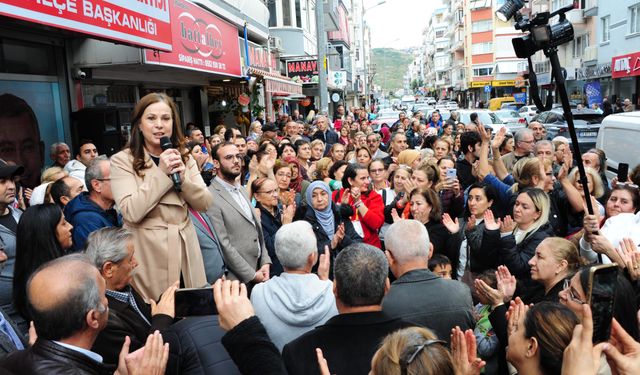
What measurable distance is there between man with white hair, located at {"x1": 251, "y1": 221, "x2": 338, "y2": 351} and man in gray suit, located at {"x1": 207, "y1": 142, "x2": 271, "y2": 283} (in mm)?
1153

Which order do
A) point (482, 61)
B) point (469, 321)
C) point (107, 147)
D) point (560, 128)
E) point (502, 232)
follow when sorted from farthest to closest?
point (482, 61), point (560, 128), point (107, 147), point (502, 232), point (469, 321)

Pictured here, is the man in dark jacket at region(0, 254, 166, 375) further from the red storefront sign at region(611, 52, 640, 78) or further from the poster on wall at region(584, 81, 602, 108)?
the poster on wall at region(584, 81, 602, 108)

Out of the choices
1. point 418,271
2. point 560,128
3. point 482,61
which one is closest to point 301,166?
point 418,271

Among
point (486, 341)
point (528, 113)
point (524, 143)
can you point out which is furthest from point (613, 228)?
point (528, 113)

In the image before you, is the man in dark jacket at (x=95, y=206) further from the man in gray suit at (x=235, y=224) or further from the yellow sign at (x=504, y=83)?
the yellow sign at (x=504, y=83)

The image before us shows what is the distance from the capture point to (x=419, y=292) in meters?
3.25

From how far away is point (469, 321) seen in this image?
324 centimetres

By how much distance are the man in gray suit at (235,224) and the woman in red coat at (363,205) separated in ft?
4.12

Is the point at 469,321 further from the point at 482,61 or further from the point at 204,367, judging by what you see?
the point at 482,61

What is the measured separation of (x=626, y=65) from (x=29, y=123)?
2829 centimetres

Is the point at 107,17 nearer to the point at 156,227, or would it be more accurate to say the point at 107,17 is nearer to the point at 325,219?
the point at 325,219

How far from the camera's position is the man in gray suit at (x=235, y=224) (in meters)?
4.33

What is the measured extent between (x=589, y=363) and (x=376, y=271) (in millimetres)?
1062

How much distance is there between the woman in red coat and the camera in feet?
18.8
